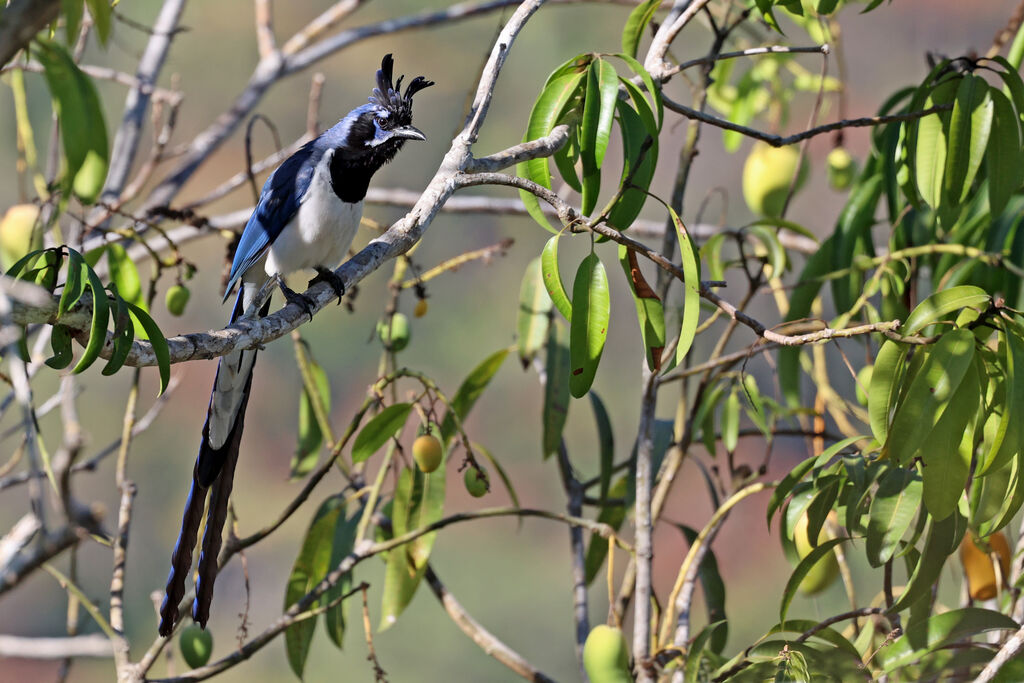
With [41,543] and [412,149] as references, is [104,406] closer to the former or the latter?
[412,149]

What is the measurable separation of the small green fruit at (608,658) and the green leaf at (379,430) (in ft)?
1.25

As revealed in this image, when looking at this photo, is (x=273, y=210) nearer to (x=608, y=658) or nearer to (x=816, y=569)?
(x=608, y=658)

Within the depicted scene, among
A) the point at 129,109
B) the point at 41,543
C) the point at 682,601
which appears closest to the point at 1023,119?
the point at 682,601

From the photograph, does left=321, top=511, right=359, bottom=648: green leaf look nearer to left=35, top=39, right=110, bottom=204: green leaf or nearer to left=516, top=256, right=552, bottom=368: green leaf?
left=516, top=256, right=552, bottom=368: green leaf

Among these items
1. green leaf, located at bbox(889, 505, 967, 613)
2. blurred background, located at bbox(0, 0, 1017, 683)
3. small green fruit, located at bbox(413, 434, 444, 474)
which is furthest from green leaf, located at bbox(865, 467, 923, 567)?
blurred background, located at bbox(0, 0, 1017, 683)

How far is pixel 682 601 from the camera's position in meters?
1.33

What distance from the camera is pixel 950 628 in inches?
40.8

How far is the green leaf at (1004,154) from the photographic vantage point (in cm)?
112

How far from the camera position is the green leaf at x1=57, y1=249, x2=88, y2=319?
2.49 ft

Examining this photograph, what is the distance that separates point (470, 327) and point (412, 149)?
117 cm

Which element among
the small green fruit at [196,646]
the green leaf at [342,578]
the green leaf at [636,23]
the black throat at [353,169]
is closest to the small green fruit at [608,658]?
the green leaf at [342,578]

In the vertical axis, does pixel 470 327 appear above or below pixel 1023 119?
below

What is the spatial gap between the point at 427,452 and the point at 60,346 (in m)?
0.56

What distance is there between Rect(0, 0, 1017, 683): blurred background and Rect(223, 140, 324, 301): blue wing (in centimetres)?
275
